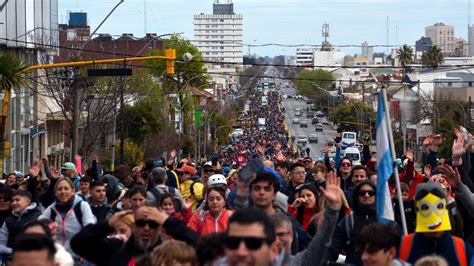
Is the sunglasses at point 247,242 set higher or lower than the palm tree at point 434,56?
lower

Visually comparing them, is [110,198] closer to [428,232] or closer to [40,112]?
[428,232]

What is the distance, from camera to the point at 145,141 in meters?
73.2

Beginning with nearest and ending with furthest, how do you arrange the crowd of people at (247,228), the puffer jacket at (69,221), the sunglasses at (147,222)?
the crowd of people at (247,228) → the sunglasses at (147,222) → the puffer jacket at (69,221)

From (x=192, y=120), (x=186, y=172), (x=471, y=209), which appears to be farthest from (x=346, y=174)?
(x=192, y=120)

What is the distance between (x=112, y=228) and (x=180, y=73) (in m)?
96.9

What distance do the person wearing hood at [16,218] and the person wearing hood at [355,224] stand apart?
3265 millimetres

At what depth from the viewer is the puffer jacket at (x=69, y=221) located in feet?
38.4

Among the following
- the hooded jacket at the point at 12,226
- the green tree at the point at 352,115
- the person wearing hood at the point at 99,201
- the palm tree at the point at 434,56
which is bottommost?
the green tree at the point at 352,115

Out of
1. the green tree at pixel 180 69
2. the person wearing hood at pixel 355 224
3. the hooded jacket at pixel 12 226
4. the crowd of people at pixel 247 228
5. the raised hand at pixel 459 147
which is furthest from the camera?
the green tree at pixel 180 69

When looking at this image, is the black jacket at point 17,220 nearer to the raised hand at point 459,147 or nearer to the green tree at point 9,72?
the raised hand at point 459,147

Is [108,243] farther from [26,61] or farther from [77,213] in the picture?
[26,61]

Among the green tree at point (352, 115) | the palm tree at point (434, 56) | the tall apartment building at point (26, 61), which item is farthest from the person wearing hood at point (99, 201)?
the palm tree at point (434, 56)

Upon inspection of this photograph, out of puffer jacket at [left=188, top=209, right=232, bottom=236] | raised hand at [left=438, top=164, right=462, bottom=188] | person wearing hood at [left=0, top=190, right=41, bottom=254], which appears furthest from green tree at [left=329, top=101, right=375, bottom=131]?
raised hand at [left=438, top=164, right=462, bottom=188]

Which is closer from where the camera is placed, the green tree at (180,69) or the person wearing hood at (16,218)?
the person wearing hood at (16,218)
